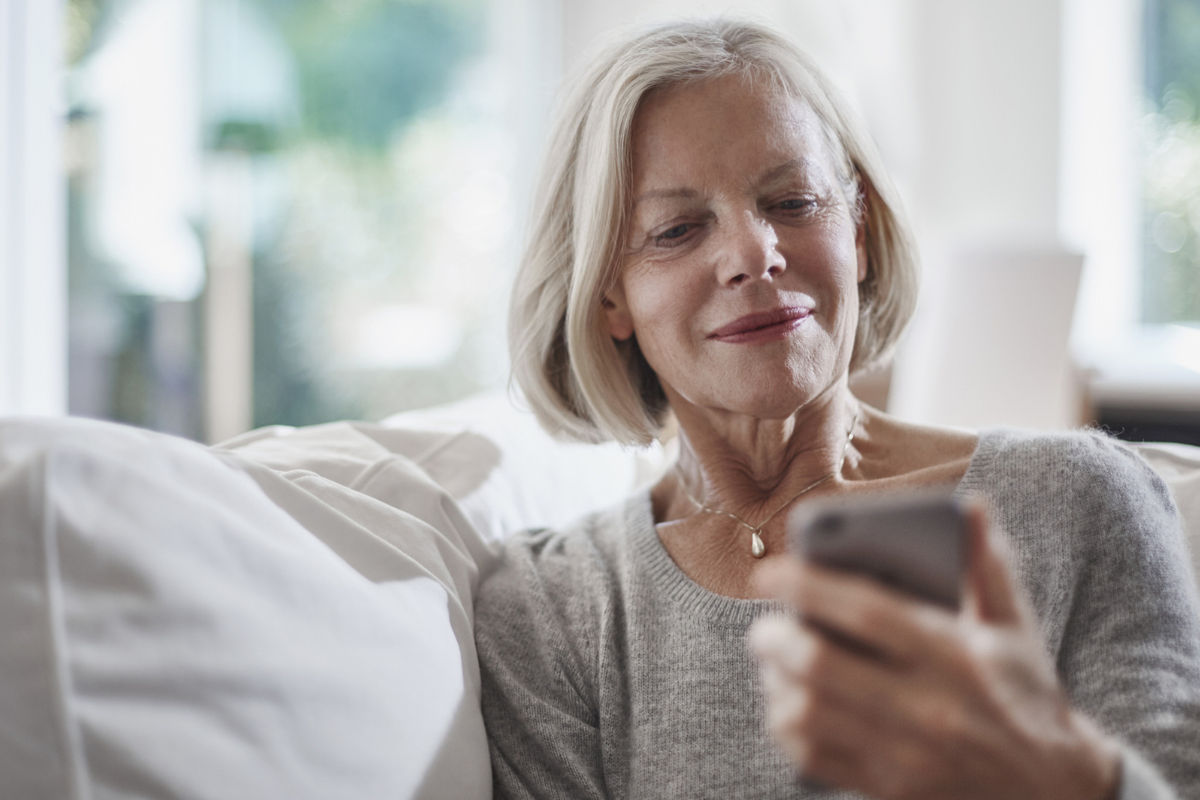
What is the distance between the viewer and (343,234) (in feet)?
11.7

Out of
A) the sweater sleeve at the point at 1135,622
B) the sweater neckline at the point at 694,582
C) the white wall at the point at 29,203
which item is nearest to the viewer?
the sweater sleeve at the point at 1135,622

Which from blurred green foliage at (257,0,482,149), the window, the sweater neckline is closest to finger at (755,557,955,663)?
the sweater neckline

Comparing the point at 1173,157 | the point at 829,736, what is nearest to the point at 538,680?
the point at 829,736

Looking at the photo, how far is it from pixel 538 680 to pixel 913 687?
576 millimetres

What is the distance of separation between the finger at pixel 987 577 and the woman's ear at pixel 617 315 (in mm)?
741

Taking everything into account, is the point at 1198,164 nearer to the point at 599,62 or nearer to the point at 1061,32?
the point at 1061,32

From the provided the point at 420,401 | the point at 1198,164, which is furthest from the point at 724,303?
the point at 1198,164

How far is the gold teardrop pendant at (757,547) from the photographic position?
44.7 inches

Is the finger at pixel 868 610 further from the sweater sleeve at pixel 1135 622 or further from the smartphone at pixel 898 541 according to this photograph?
the sweater sleeve at pixel 1135 622

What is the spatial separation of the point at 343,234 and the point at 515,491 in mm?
2440

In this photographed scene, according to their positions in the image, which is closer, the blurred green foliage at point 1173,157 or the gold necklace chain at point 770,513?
the gold necklace chain at point 770,513

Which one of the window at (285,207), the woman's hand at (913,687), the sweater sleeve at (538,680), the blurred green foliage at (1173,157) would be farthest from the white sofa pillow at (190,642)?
the blurred green foliage at (1173,157)

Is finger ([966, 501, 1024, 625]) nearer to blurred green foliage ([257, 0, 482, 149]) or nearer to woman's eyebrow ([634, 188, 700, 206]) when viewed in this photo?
woman's eyebrow ([634, 188, 700, 206])

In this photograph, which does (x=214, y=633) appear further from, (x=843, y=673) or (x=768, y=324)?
(x=768, y=324)
